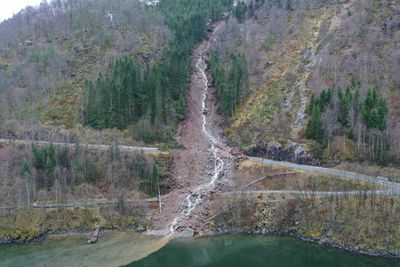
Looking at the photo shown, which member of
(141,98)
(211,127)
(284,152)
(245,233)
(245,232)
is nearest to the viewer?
(245,233)

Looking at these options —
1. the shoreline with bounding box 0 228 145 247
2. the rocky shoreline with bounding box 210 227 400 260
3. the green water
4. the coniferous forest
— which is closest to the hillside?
the rocky shoreline with bounding box 210 227 400 260

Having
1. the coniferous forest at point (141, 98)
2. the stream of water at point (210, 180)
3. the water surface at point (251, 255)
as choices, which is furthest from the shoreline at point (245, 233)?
the coniferous forest at point (141, 98)

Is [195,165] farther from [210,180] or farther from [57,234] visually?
[57,234]

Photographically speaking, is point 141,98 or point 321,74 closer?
point 321,74

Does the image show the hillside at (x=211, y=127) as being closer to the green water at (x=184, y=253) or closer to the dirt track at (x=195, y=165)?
the dirt track at (x=195, y=165)

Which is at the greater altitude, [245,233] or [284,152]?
[284,152]

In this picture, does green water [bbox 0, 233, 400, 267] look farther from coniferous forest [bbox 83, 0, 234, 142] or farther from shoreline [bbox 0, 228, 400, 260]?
coniferous forest [bbox 83, 0, 234, 142]

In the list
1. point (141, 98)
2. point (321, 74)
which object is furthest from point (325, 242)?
point (141, 98)
